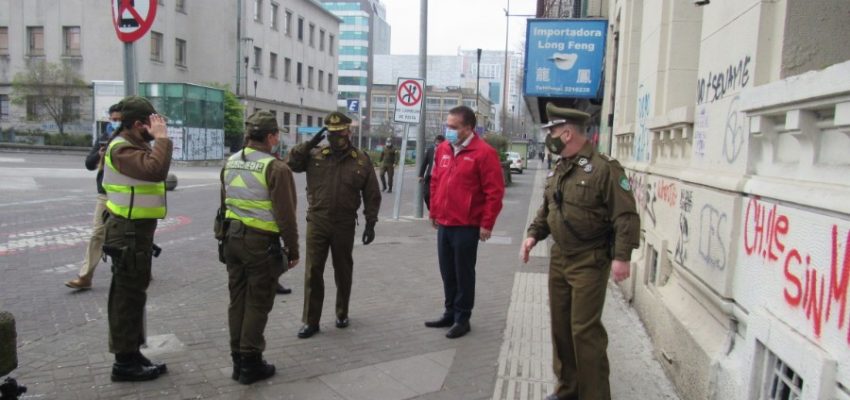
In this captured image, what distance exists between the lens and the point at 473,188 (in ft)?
17.0

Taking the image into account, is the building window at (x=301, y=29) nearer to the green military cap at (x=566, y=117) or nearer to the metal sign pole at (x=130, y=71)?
the metal sign pole at (x=130, y=71)

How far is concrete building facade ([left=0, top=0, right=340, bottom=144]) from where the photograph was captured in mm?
40188

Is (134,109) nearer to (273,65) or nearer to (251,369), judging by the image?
(251,369)

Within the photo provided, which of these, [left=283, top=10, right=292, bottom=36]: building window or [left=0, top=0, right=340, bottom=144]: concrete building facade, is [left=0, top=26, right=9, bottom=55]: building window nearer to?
[left=0, top=0, right=340, bottom=144]: concrete building facade

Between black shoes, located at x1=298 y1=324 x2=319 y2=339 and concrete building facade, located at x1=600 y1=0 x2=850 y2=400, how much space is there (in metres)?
2.77

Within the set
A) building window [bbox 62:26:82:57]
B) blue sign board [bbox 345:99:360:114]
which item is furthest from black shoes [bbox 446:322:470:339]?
building window [bbox 62:26:82:57]

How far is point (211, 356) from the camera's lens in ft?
15.1

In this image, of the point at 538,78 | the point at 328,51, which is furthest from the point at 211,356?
the point at 328,51

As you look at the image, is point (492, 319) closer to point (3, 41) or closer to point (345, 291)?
point (345, 291)

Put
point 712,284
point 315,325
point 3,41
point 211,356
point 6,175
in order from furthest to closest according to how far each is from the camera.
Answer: point 3,41, point 6,175, point 315,325, point 211,356, point 712,284

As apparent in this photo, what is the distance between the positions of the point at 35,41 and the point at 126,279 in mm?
46770

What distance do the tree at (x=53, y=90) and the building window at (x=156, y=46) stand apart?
185 inches

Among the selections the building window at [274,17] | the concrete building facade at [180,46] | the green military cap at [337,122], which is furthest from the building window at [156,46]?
the green military cap at [337,122]

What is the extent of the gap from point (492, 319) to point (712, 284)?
244 centimetres
